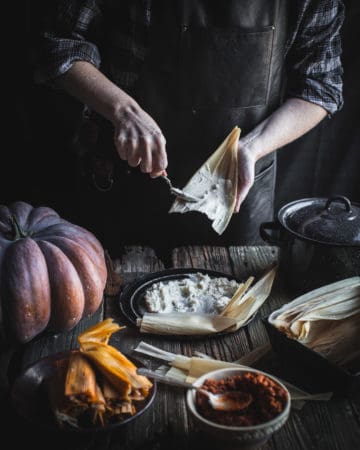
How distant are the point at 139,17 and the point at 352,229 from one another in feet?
3.99

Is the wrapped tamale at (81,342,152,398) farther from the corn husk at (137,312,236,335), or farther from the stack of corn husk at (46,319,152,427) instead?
the corn husk at (137,312,236,335)

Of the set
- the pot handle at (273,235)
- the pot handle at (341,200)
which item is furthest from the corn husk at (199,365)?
the pot handle at (341,200)

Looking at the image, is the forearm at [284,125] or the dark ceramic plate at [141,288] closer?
the dark ceramic plate at [141,288]

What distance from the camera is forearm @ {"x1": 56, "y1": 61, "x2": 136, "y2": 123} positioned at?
218 centimetres

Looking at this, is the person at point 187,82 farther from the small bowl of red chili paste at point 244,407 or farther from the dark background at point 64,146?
the small bowl of red chili paste at point 244,407

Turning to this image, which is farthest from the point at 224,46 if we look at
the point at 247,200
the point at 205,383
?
the point at 205,383

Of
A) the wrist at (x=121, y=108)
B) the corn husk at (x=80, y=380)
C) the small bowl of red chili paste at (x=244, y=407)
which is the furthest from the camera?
→ the wrist at (x=121, y=108)

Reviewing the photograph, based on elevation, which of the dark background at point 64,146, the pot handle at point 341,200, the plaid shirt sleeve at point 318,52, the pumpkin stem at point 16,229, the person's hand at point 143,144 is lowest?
the dark background at point 64,146

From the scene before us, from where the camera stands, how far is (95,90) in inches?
87.7

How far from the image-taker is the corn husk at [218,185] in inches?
85.1

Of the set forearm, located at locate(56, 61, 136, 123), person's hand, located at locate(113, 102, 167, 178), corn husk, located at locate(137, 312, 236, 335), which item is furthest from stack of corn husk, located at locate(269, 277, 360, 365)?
forearm, located at locate(56, 61, 136, 123)

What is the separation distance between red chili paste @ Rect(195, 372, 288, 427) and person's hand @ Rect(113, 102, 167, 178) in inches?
36.5

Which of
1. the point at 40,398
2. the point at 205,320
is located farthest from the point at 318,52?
the point at 40,398

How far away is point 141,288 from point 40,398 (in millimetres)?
675
